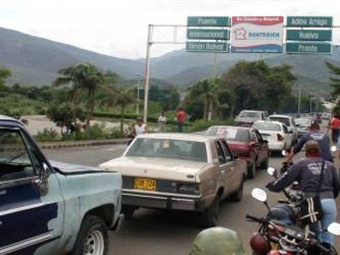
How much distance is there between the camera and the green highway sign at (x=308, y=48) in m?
35.8

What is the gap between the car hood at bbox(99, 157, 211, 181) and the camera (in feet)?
27.3

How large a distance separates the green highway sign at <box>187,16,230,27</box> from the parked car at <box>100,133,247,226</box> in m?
26.5

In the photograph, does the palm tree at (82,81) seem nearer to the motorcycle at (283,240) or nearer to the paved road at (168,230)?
the paved road at (168,230)

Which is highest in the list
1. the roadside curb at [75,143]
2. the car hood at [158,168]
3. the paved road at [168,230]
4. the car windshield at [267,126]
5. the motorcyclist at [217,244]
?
the car windshield at [267,126]

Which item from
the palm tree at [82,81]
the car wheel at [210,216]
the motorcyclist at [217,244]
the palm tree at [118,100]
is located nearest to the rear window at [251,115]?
the palm tree at [118,100]

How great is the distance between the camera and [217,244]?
3.22 meters

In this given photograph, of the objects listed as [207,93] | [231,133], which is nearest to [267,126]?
[231,133]

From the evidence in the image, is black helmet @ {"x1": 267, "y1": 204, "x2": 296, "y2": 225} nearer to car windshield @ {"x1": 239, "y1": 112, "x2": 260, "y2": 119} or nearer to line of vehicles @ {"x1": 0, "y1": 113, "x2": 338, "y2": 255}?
line of vehicles @ {"x1": 0, "y1": 113, "x2": 338, "y2": 255}

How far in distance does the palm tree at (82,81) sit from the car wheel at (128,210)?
22.2 meters

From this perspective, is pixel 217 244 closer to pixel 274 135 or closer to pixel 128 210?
pixel 128 210

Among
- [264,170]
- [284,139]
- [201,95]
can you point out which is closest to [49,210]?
[264,170]

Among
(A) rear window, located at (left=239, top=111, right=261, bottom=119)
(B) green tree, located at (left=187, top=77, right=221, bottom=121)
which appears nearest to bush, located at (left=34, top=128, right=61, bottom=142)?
(A) rear window, located at (left=239, top=111, right=261, bottom=119)

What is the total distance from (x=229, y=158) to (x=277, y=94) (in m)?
57.7

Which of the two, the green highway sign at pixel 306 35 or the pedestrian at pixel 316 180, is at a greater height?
the green highway sign at pixel 306 35
